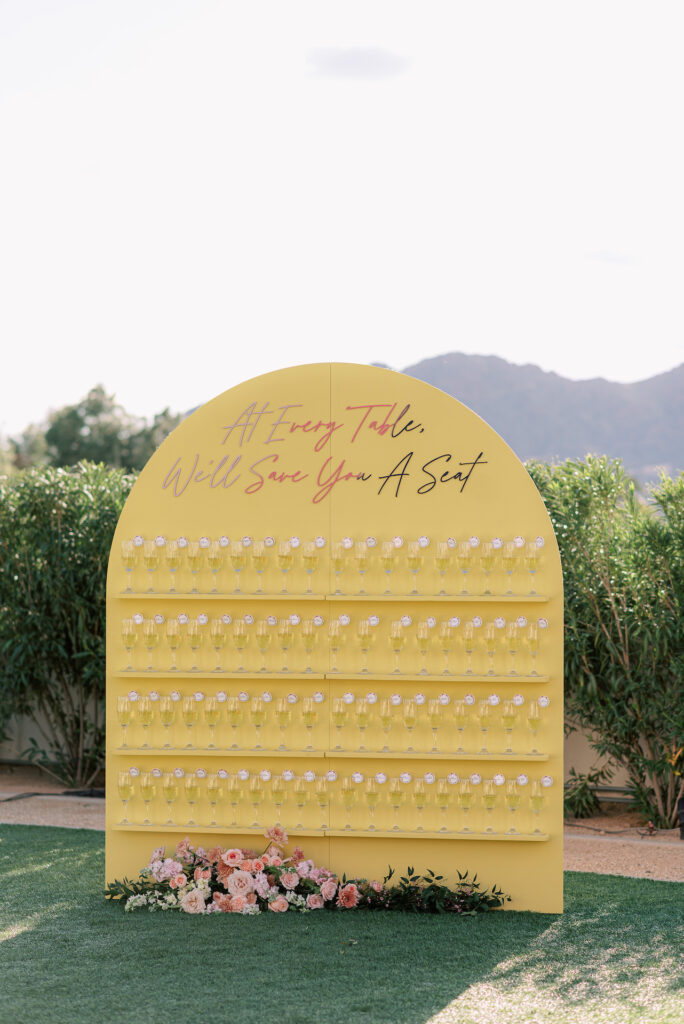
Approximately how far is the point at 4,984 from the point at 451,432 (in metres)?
3.25

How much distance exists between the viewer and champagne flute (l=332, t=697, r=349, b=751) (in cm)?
538

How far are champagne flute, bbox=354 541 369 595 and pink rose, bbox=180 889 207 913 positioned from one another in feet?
5.57

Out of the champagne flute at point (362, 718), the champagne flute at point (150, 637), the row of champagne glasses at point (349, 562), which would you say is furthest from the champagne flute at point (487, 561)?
the champagne flute at point (150, 637)

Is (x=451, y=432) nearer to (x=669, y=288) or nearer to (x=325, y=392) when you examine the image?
(x=325, y=392)

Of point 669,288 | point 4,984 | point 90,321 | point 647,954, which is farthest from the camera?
point 669,288

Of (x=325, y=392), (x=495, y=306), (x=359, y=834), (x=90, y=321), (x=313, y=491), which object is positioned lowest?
(x=359, y=834)

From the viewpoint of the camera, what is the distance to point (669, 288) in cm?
5947

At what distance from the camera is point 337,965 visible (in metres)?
4.36

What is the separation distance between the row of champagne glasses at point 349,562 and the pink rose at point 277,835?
1.23 m

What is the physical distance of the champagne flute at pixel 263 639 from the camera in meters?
5.44

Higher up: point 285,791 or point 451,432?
point 451,432

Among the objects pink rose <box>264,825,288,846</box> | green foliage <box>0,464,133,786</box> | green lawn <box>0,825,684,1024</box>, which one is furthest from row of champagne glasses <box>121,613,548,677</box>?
green foliage <box>0,464,133,786</box>

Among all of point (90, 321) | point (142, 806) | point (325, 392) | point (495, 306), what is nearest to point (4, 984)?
point (142, 806)

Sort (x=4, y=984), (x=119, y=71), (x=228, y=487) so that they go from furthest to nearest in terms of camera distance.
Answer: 1. (x=119, y=71)
2. (x=228, y=487)
3. (x=4, y=984)
